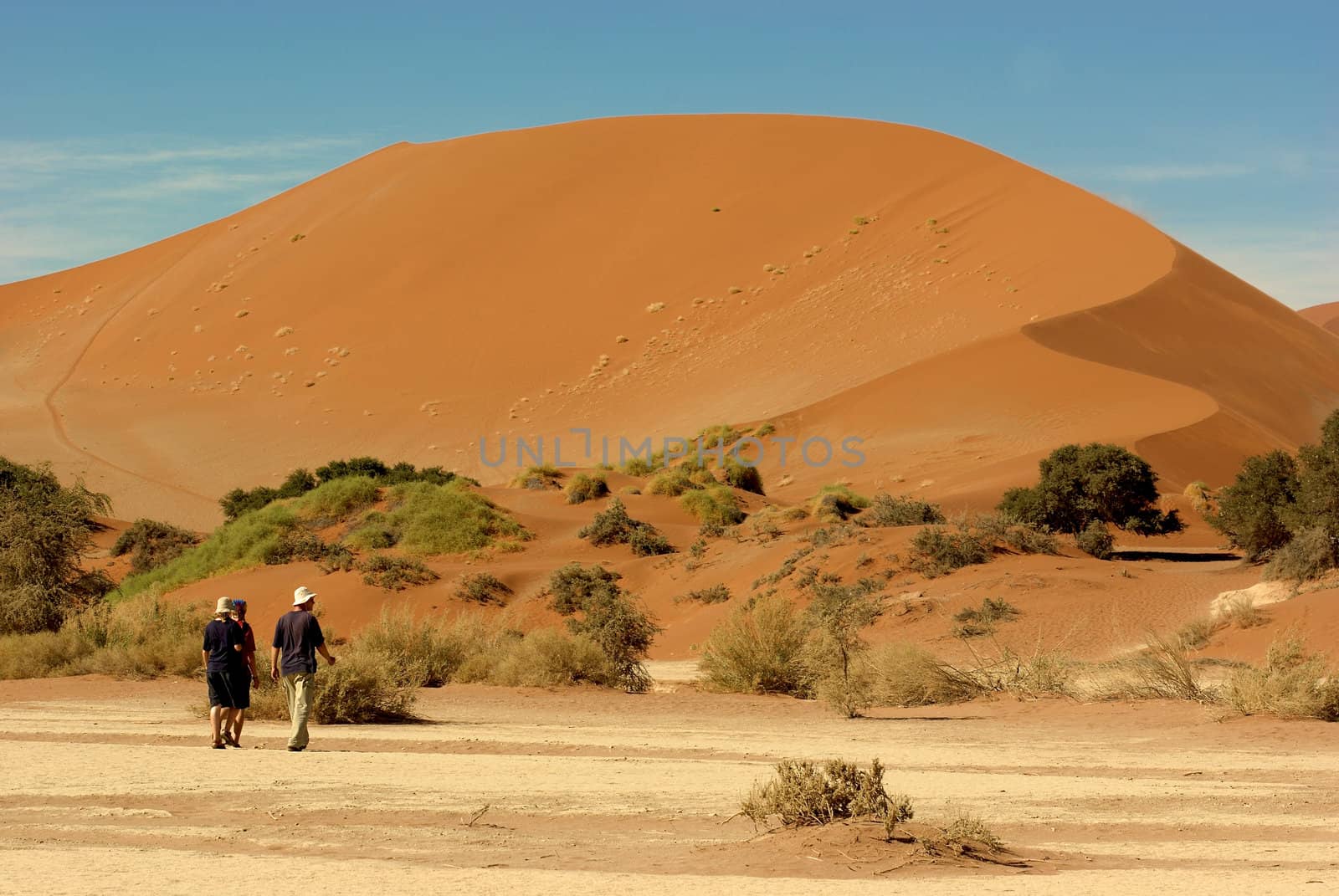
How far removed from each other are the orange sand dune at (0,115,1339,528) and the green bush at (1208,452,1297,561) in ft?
28.2

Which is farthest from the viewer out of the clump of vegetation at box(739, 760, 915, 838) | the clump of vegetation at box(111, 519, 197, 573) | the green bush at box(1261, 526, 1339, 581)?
the clump of vegetation at box(111, 519, 197, 573)

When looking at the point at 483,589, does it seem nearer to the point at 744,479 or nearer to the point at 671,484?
the point at 671,484

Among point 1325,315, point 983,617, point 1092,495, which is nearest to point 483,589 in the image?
point 983,617

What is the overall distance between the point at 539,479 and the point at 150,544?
11015 millimetres

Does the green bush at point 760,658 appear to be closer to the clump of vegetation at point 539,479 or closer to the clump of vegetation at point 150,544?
the clump of vegetation at point 150,544

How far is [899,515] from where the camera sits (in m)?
31.0

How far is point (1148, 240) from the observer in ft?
203

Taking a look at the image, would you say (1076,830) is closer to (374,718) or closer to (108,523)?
(374,718)

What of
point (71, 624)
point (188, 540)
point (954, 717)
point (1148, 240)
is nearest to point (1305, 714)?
point (954, 717)

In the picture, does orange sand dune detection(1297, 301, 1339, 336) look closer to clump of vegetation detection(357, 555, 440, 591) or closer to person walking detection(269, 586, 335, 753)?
clump of vegetation detection(357, 555, 440, 591)

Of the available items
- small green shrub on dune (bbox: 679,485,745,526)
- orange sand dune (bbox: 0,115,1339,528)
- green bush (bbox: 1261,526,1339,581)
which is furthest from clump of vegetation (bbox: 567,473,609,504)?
green bush (bbox: 1261,526,1339,581)

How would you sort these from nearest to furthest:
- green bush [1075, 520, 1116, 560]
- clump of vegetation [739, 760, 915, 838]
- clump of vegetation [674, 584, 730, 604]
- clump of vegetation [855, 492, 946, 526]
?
clump of vegetation [739, 760, 915, 838]
clump of vegetation [674, 584, 730, 604]
clump of vegetation [855, 492, 946, 526]
green bush [1075, 520, 1116, 560]

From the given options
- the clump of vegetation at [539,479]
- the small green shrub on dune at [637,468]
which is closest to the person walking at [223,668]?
the clump of vegetation at [539,479]

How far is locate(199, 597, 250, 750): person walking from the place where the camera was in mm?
12227
